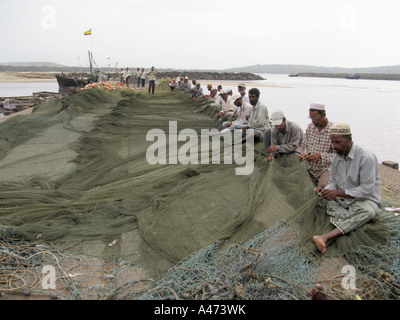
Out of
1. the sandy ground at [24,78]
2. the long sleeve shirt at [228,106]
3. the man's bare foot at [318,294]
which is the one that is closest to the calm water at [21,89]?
the sandy ground at [24,78]

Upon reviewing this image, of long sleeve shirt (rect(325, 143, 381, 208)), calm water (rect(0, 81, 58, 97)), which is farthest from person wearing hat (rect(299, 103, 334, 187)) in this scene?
calm water (rect(0, 81, 58, 97))

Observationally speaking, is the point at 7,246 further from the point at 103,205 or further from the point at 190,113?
the point at 190,113

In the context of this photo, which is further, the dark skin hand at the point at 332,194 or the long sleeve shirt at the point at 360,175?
the dark skin hand at the point at 332,194

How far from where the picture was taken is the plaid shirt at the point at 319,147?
Result: 11.9 ft

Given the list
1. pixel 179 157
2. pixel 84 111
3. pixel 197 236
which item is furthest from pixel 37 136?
pixel 197 236

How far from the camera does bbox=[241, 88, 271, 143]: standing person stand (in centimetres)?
524

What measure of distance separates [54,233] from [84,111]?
6.75 metres

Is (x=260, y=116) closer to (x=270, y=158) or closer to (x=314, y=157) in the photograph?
(x=270, y=158)

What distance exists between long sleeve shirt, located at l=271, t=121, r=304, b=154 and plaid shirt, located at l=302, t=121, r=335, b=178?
0.31m

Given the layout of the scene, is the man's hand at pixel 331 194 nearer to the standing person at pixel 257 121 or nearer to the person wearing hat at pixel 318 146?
the person wearing hat at pixel 318 146

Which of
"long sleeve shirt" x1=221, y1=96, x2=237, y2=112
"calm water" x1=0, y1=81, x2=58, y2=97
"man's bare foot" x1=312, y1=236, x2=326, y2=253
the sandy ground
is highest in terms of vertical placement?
"long sleeve shirt" x1=221, y1=96, x2=237, y2=112

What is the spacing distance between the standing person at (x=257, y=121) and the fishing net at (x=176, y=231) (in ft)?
1.90

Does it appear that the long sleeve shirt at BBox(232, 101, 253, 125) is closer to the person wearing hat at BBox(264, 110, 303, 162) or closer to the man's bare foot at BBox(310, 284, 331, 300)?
the person wearing hat at BBox(264, 110, 303, 162)

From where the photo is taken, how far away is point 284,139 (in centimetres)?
429
